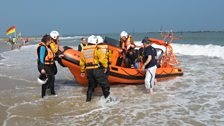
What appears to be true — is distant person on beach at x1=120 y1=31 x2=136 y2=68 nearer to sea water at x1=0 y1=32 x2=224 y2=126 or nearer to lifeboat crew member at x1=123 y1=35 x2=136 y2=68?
lifeboat crew member at x1=123 y1=35 x2=136 y2=68

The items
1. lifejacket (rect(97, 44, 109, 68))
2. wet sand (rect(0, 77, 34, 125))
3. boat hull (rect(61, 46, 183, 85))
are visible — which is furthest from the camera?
wet sand (rect(0, 77, 34, 125))

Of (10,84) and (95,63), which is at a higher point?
(95,63)

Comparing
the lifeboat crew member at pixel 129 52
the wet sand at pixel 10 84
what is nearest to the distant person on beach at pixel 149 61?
the lifeboat crew member at pixel 129 52

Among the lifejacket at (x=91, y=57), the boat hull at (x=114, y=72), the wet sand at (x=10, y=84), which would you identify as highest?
the lifejacket at (x=91, y=57)

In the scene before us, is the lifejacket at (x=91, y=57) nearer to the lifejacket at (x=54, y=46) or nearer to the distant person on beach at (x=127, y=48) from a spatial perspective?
the lifejacket at (x=54, y=46)

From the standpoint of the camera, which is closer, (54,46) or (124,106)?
(124,106)

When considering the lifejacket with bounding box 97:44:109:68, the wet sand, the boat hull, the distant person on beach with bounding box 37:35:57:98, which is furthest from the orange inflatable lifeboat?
the wet sand

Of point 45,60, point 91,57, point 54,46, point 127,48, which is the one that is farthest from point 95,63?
point 127,48

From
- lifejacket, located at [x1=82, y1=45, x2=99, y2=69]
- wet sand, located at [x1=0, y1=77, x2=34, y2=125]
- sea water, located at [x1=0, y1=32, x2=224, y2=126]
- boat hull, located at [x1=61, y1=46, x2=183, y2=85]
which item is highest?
lifejacket, located at [x1=82, y1=45, x2=99, y2=69]

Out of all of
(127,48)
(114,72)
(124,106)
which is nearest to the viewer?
(124,106)

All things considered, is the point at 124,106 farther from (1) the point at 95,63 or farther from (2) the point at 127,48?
(2) the point at 127,48

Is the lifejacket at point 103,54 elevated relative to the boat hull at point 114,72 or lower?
elevated

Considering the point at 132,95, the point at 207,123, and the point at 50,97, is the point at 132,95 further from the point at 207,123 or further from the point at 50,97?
the point at 207,123

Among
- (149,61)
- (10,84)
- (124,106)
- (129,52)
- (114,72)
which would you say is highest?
(129,52)
